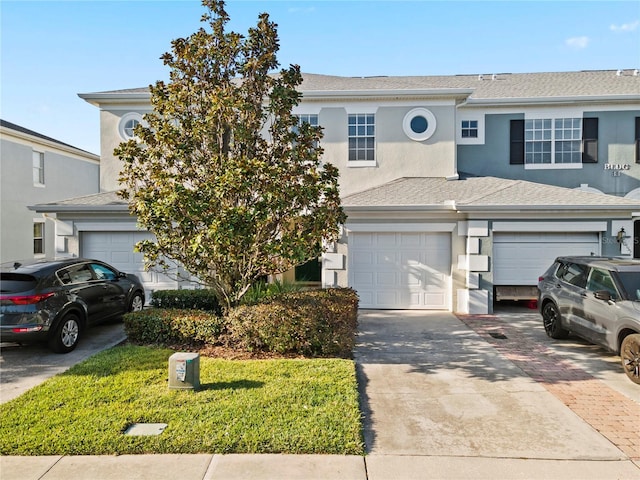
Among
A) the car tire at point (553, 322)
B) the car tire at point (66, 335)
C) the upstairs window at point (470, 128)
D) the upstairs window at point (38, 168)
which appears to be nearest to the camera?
the car tire at point (66, 335)

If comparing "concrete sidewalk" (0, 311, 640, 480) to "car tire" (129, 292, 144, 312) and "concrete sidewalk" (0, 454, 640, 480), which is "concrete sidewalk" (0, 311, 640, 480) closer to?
"concrete sidewalk" (0, 454, 640, 480)

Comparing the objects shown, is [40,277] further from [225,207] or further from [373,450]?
[373,450]

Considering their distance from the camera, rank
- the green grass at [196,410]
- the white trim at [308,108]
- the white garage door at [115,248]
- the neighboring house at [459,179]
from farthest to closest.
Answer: the white trim at [308,108]
the white garage door at [115,248]
the neighboring house at [459,179]
the green grass at [196,410]

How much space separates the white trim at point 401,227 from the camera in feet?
36.1

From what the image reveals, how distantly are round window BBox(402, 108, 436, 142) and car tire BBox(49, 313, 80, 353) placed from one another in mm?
10672

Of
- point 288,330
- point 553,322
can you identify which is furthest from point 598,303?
point 288,330

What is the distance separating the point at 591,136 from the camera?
13797 mm

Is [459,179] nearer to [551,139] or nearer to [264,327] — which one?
[551,139]

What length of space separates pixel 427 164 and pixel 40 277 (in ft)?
36.1

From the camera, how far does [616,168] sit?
1387 cm

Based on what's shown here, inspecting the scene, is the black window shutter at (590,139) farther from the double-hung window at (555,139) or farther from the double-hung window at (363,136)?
the double-hung window at (363,136)

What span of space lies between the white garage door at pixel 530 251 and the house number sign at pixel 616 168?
4.78 m

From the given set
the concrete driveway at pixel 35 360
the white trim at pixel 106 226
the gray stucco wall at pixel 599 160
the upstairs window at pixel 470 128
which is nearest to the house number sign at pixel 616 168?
the gray stucco wall at pixel 599 160

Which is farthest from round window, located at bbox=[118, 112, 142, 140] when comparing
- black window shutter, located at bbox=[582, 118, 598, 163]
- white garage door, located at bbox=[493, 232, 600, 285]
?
black window shutter, located at bbox=[582, 118, 598, 163]
